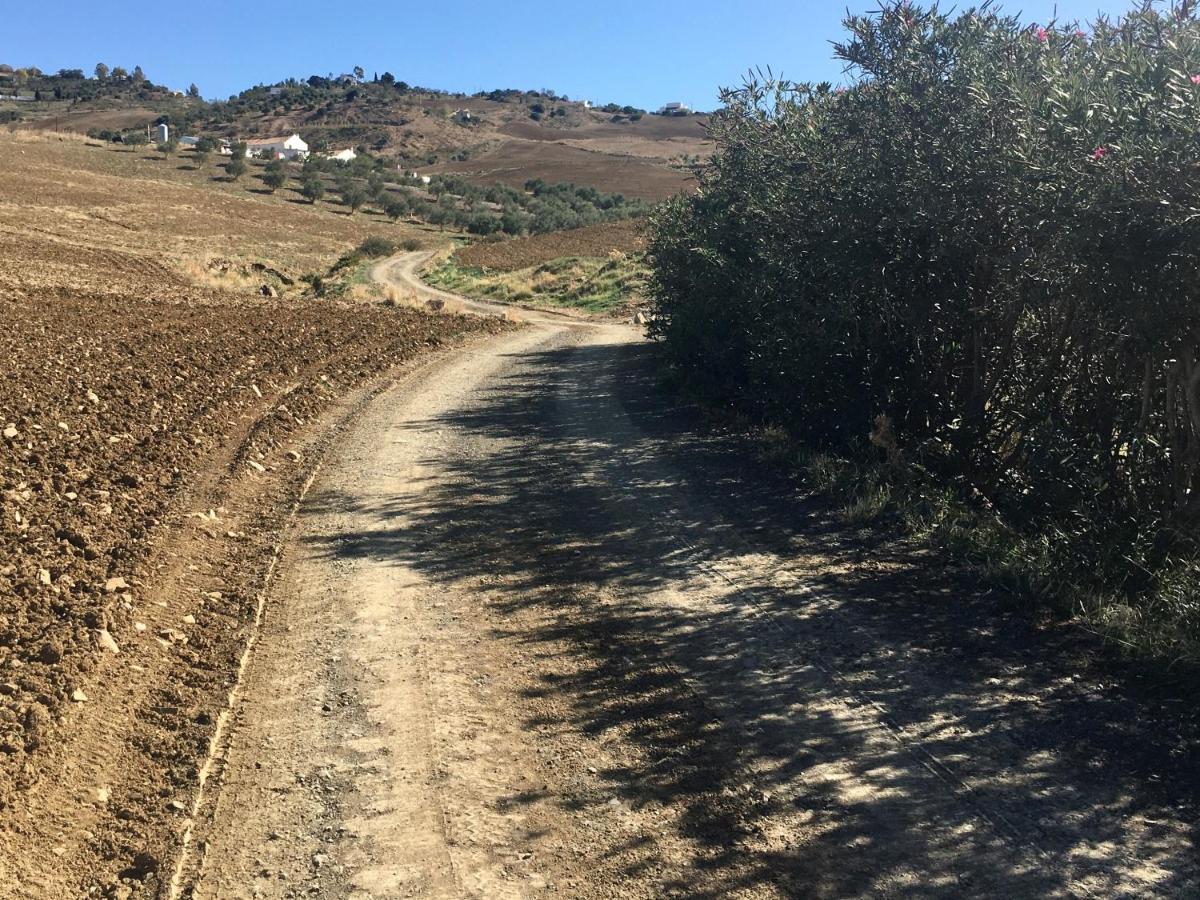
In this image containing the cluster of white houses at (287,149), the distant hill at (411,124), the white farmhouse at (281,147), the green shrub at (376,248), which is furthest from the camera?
the distant hill at (411,124)

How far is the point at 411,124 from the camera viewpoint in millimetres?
139750

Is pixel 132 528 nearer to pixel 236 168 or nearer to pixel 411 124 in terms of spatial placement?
pixel 236 168

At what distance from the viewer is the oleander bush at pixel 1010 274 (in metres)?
5.74

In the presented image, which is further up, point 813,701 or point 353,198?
point 353,198

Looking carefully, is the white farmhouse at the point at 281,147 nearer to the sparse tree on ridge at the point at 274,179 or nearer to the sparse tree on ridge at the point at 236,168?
the sparse tree on ridge at the point at 236,168

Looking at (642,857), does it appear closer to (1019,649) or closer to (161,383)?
(1019,649)

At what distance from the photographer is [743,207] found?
1235 cm

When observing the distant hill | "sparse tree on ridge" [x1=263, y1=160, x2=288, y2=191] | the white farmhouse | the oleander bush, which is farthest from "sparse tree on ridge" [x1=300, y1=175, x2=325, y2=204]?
the oleander bush

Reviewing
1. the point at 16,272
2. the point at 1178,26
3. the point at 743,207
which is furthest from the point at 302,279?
the point at 1178,26

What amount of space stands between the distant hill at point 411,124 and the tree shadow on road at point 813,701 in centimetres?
8240

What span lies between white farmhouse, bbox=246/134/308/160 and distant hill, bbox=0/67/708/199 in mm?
3412

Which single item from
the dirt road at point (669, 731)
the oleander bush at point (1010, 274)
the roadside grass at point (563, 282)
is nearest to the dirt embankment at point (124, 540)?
the dirt road at point (669, 731)

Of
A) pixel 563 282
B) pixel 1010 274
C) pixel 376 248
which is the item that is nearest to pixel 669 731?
pixel 1010 274

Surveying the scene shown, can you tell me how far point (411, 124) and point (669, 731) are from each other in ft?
478
